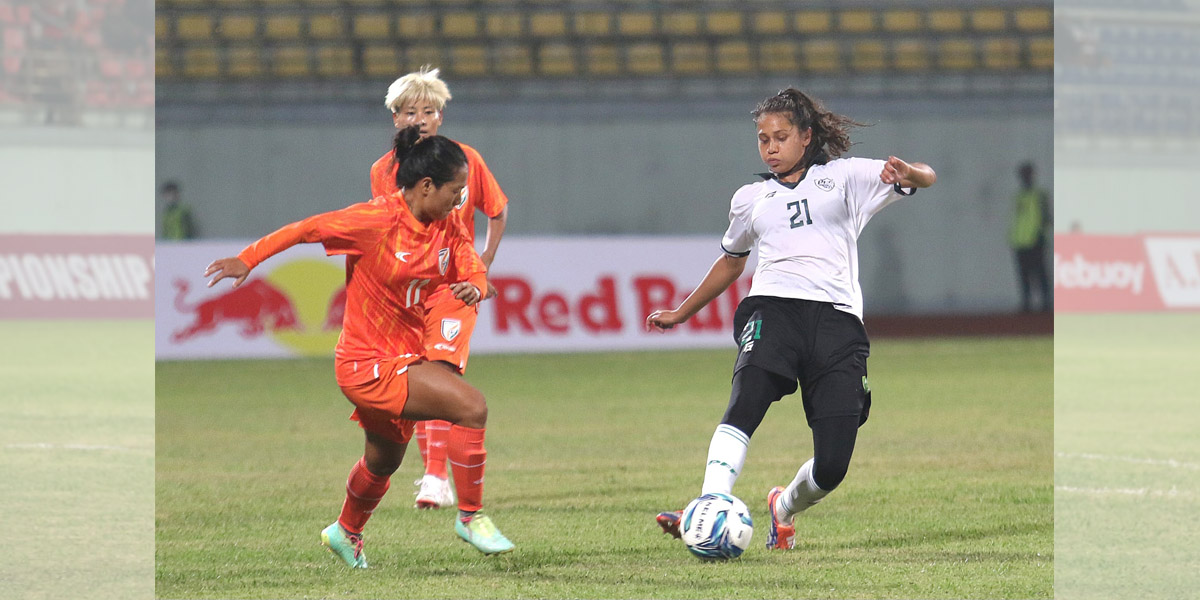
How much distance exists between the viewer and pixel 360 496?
5.11m

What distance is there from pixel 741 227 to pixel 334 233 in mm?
1420

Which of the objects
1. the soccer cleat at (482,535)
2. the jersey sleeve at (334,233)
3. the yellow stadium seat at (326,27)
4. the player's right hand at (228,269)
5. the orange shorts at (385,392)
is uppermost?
the yellow stadium seat at (326,27)

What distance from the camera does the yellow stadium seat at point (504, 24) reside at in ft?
72.6

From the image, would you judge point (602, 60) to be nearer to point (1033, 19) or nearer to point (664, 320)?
point (1033, 19)

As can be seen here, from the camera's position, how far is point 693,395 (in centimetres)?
1170

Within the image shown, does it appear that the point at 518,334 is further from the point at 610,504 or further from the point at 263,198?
the point at 610,504

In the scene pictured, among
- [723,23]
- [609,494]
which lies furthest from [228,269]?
[723,23]

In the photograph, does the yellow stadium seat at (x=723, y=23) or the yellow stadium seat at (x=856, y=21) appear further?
the yellow stadium seat at (x=856, y=21)

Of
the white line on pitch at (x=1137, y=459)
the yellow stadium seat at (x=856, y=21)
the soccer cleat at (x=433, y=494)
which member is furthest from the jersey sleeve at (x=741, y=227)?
the yellow stadium seat at (x=856, y=21)

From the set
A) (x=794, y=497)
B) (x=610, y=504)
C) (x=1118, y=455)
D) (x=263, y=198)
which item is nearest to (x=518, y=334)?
(x=263, y=198)

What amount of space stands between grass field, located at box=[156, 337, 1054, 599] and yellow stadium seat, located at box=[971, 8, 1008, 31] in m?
10.9

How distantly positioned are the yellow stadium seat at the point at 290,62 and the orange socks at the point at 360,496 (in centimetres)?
1725

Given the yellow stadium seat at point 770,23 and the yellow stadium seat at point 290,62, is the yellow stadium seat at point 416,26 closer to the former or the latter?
the yellow stadium seat at point 290,62

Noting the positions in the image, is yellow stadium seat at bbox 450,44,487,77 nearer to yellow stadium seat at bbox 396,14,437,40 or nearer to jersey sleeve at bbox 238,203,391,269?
yellow stadium seat at bbox 396,14,437,40
